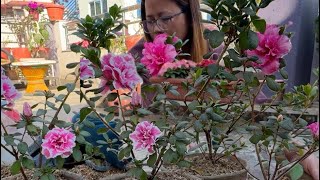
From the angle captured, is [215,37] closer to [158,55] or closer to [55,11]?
[158,55]

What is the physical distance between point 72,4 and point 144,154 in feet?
1.24

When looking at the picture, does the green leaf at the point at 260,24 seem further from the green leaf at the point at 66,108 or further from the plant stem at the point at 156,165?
→ the green leaf at the point at 66,108

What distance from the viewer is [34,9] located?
0.64 meters

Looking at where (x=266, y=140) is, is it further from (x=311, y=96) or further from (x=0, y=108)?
(x=0, y=108)

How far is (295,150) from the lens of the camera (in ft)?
2.13

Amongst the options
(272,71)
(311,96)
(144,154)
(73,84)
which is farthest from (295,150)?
(73,84)

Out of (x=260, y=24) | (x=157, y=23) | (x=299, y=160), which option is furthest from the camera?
(x=157, y=23)

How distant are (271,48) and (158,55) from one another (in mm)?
216

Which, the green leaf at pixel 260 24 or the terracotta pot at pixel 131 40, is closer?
the green leaf at pixel 260 24

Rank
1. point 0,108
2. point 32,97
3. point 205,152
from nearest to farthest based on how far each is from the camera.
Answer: point 0,108 → point 32,97 → point 205,152

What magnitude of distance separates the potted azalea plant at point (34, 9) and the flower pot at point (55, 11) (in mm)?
17

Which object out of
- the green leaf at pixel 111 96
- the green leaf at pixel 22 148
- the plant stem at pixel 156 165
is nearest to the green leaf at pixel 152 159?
the plant stem at pixel 156 165

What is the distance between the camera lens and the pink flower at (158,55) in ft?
1.90

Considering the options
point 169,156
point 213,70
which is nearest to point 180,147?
point 169,156
